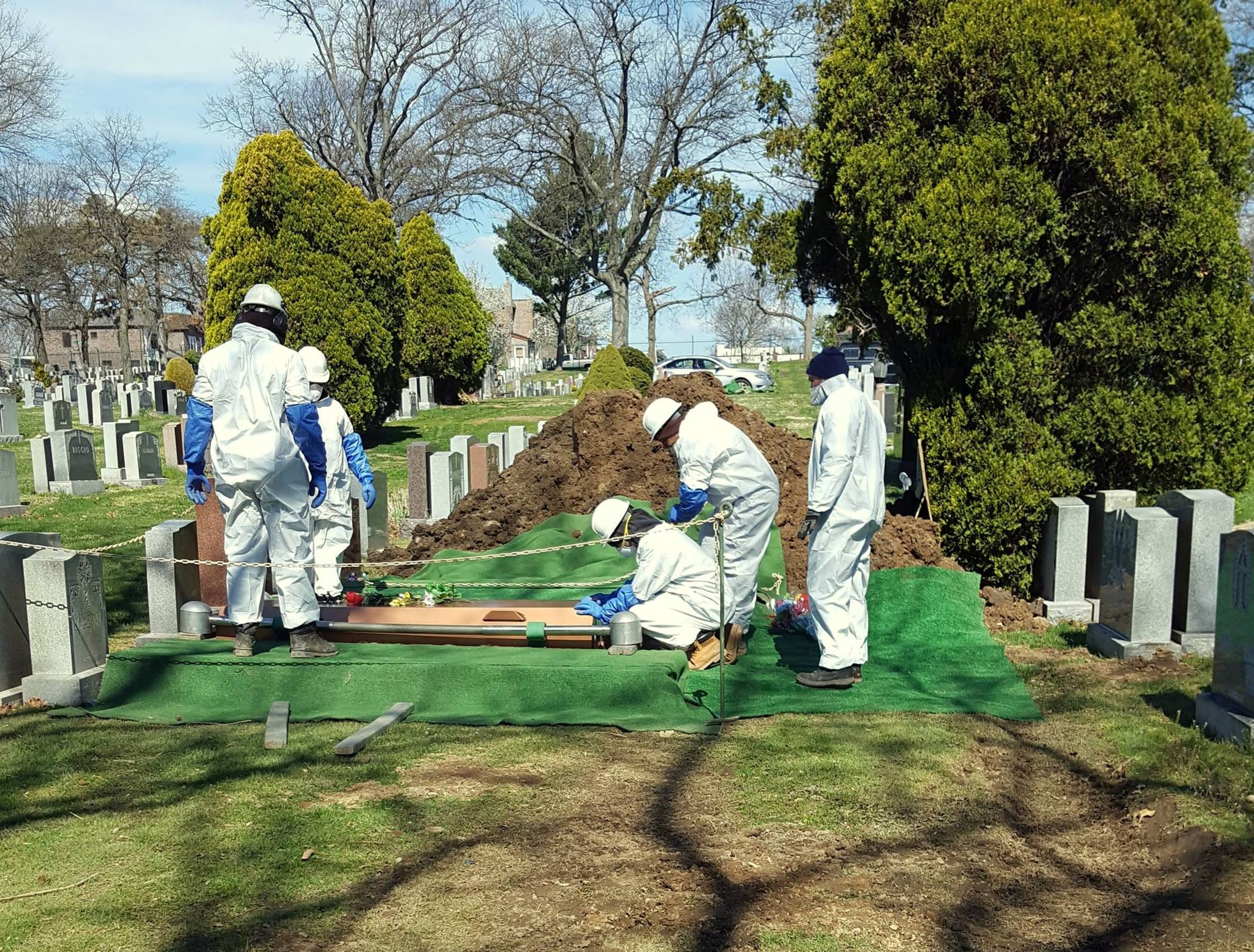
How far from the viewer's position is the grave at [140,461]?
15383 millimetres

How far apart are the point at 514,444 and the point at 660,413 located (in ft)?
23.3

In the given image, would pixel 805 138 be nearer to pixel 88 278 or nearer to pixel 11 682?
pixel 11 682

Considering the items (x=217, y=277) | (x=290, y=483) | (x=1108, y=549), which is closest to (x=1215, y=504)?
(x=1108, y=549)

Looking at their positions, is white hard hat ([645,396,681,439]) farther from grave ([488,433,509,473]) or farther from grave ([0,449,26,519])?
grave ([0,449,26,519])

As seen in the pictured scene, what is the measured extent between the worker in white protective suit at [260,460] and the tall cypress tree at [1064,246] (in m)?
4.89

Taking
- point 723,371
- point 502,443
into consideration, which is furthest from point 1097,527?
point 723,371

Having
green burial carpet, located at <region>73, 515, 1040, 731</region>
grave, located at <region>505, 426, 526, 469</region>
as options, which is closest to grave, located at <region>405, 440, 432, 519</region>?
grave, located at <region>505, 426, 526, 469</region>

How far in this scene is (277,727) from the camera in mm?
5281

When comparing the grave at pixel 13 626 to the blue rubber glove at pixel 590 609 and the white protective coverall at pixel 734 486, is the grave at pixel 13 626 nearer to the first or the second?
the blue rubber glove at pixel 590 609

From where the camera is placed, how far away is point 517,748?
5227mm

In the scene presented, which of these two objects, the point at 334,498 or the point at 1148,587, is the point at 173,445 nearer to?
the point at 334,498

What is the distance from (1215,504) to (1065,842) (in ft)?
11.6

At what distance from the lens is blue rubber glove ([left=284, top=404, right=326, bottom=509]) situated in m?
6.30

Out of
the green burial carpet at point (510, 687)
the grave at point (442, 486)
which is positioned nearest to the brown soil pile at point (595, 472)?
the grave at point (442, 486)
